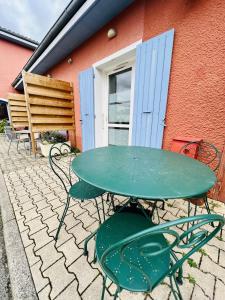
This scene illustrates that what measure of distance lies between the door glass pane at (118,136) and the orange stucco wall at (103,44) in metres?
1.20

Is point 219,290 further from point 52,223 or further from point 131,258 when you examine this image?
point 52,223

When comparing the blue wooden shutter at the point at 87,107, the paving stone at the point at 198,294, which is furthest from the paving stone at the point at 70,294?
the blue wooden shutter at the point at 87,107

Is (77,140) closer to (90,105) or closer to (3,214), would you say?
(90,105)

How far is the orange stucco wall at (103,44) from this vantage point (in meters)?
2.29

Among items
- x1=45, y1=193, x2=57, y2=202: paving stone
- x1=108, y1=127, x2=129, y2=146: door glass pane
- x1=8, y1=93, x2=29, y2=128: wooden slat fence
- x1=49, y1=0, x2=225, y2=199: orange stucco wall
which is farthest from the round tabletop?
x1=8, y1=93, x2=29, y2=128: wooden slat fence

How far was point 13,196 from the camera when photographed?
6.69 feet

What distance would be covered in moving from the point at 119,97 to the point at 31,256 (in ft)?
9.89

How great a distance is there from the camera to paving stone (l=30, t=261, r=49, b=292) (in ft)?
3.16

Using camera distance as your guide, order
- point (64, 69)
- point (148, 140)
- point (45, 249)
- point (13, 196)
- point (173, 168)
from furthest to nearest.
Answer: point (64, 69) → point (148, 140) → point (13, 196) → point (45, 249) → point (173, 168)

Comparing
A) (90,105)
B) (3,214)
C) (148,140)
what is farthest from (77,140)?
(3,214)

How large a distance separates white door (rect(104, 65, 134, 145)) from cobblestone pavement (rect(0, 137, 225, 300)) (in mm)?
1726

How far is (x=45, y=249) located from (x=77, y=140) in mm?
3376

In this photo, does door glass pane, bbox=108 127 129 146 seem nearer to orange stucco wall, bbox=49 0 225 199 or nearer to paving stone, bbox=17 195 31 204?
orange stucco wall, bbox=49 0 225 199

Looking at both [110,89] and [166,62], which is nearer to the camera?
[166,62]
